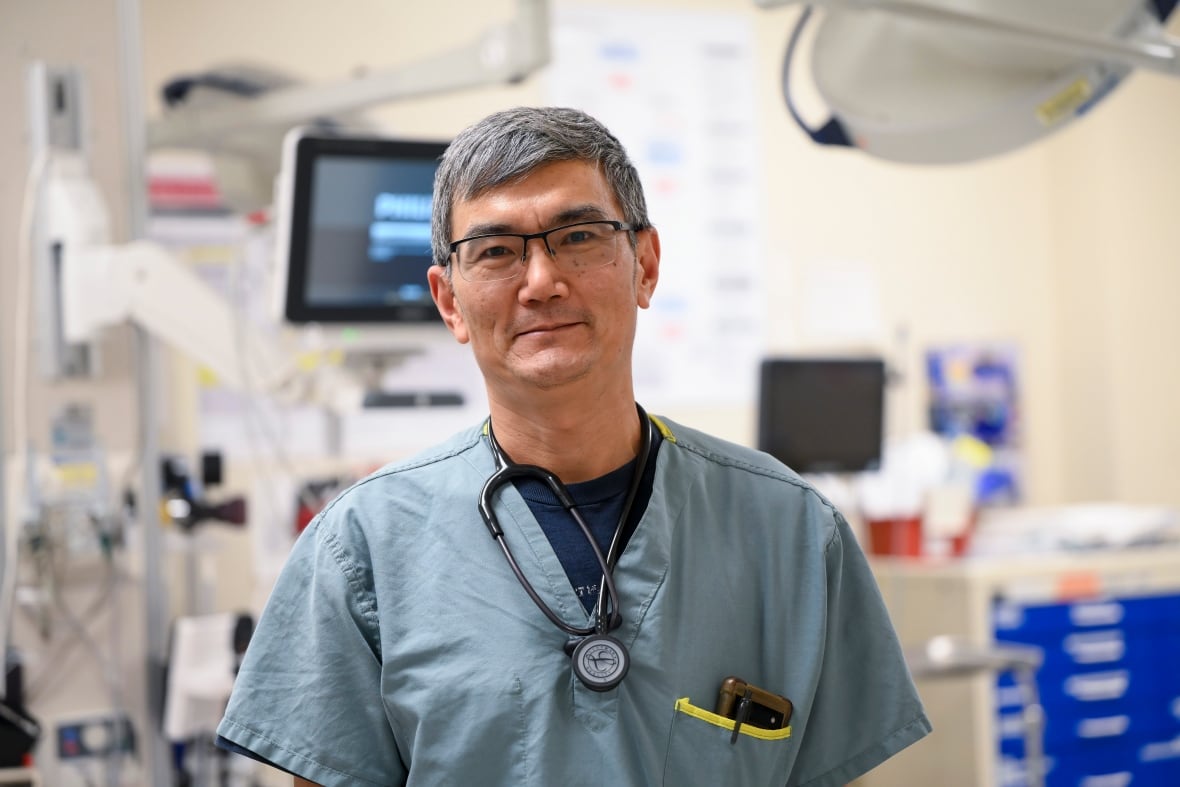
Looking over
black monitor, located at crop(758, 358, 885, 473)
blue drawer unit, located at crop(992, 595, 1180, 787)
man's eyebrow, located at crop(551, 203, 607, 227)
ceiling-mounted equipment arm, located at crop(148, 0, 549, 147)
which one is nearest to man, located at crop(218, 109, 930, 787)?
man's eyebrow, located at crop(551, 203, 607, 227)

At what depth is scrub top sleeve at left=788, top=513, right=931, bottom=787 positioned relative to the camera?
1213mm

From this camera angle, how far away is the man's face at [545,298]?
3.65ft

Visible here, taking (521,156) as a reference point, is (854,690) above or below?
below

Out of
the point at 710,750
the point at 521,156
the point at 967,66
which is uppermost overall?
the point at 967,66

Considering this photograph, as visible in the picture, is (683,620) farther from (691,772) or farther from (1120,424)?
(1120,424)

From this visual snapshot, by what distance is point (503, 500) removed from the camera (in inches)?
47.0

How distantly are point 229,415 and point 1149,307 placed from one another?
3064mm

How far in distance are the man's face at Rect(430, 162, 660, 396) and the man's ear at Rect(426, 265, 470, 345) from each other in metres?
0.04

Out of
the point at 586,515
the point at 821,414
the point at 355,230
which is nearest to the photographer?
the point at 586,515

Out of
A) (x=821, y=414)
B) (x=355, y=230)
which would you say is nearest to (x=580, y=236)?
(x=355, y=230)

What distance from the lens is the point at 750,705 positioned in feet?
3.76

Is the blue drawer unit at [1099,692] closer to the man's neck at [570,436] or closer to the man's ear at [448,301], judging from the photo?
the man's neck at [570,436]

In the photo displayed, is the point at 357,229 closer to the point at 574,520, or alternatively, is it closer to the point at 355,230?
the point at 355,230

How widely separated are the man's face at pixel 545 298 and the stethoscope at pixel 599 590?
0.10 metres
